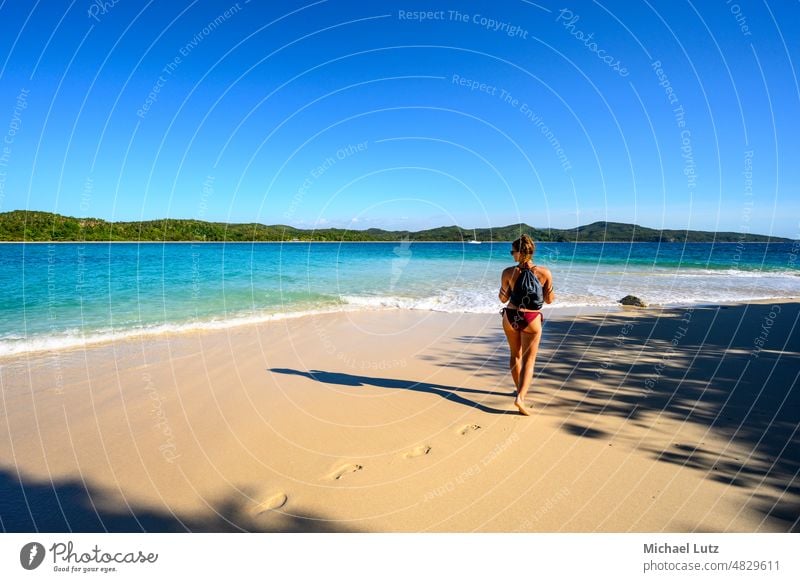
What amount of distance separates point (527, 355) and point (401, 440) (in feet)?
6.90

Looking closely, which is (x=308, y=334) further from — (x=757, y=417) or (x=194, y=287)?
(x=194, y=287)

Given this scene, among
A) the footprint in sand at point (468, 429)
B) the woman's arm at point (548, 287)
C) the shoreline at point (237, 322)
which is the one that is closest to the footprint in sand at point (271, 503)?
the footprint in sand at point (468, 429)

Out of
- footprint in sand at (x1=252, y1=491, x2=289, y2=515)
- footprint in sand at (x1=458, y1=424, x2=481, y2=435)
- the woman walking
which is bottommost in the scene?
footprint in sand at (x1=252, y1=491, x2=289, y2=515)

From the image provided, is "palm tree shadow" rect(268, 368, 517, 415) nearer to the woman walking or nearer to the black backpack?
the woman walking

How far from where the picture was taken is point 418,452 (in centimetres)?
454

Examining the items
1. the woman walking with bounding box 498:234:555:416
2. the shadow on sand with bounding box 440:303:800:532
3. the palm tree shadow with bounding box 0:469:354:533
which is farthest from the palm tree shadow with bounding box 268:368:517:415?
the palm tree shadow with bounding box 0:469:354:533

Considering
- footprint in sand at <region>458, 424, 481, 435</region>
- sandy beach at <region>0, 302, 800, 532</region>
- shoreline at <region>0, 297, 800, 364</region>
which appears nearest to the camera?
sandy beach at <region>0, 302, 800, 532</region>

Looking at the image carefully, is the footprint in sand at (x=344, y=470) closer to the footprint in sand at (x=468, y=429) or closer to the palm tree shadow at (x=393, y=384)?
the footprint in sand at (x=468, y=429)

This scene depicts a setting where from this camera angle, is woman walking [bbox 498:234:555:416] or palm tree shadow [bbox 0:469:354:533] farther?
woman walking [bbox 498:234:555:416]

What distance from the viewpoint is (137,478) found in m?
4.02

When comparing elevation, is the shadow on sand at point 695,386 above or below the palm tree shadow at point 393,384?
above

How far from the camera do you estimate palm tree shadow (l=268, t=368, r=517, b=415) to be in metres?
6.12

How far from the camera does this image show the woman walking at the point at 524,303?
5.36m

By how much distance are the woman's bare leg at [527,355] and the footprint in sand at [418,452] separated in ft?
5.09
